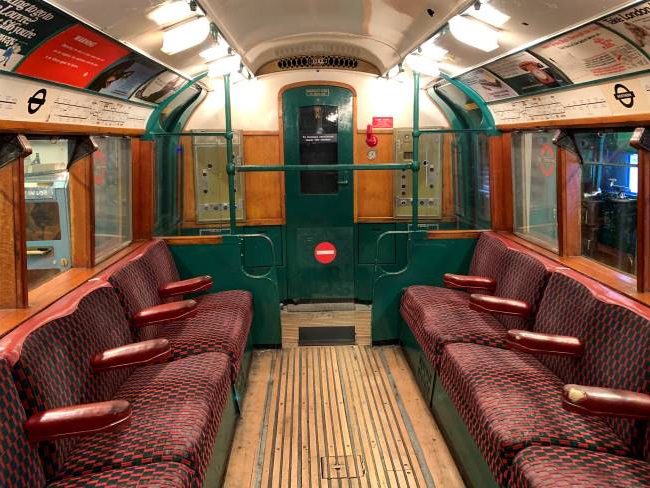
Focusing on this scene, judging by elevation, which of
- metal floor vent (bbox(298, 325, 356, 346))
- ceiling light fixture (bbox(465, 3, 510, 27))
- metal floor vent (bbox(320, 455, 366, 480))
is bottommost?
metal floor vent (bbox(320, 455, 366, 480))

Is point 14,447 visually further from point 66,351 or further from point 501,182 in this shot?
point 501,182

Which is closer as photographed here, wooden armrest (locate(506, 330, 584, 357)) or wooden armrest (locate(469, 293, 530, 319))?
wooden armrest (locate(506, 330, 584, 357))

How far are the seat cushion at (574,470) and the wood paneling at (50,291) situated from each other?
95.1 inches

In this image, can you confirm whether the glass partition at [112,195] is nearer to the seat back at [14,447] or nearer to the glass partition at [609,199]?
the seat back at [14,447]

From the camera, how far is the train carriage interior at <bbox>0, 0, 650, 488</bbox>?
112 inches

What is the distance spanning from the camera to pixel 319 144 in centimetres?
716

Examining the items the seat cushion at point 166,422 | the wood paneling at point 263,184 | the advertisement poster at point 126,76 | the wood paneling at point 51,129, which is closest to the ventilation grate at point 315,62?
the wood paneling at point 263,184

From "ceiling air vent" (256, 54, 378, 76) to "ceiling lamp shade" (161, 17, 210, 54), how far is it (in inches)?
100

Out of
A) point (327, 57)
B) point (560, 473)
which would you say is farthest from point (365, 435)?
point (327, 57)

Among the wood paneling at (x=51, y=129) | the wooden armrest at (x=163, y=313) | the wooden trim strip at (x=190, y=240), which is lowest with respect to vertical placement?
the wooden armrest at (x=163, y=313)

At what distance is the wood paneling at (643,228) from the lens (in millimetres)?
3400

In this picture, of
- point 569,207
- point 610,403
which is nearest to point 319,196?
point 569,207

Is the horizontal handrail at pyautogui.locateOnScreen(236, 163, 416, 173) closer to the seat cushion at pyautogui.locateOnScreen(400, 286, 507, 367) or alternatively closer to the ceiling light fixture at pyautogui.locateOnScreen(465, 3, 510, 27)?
the seat cushion at pyautogui.locateOnScreen(400, 286, 507, 367)

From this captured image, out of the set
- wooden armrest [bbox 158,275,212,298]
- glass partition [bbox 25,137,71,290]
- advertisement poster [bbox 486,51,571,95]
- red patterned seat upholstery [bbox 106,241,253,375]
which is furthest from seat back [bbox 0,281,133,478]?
advertisement poster [bbox 486,51,571,95]
